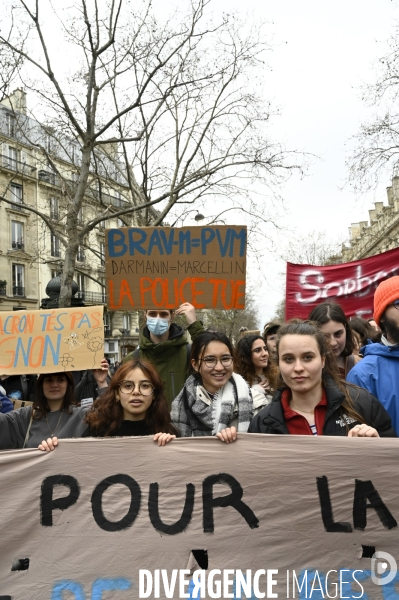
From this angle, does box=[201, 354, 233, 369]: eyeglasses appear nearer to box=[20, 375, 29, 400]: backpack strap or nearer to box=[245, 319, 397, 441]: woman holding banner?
box=[245, 319, 397, 441]: woman holding banner

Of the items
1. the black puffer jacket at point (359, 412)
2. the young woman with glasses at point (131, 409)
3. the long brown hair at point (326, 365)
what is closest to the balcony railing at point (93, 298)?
the young woman with glasses at point (131, 409)

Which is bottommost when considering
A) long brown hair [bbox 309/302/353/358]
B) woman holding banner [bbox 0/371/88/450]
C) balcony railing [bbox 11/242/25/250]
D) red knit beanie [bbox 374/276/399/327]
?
woman holding banner [bbox 0/371/88/450]

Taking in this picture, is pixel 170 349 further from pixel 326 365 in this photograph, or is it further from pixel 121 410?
pixel 326 365

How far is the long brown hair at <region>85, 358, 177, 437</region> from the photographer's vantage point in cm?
286

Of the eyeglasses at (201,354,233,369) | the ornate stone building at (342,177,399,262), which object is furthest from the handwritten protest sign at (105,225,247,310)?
the ornate stone building at (342,177,399,262)

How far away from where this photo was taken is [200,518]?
2512 millimetres

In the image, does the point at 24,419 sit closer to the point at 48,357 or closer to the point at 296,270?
A: the point at 48,357

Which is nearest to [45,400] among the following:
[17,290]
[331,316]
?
[331,316]

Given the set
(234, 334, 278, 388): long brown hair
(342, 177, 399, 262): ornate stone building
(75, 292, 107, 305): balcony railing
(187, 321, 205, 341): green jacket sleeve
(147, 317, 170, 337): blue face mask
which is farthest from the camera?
(342, 177, 399, 262): ornate stone building

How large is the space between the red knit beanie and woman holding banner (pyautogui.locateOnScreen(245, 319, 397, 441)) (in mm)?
405

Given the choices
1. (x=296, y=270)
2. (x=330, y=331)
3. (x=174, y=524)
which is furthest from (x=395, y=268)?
(x=174, y=524)

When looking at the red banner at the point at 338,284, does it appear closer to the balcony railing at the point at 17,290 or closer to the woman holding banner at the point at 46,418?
the woman holding banner at the point at 46,418

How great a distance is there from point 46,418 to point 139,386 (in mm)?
691

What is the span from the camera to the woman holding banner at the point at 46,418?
3.11m
